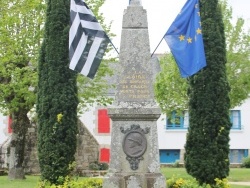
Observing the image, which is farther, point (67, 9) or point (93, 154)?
point (93, 154)

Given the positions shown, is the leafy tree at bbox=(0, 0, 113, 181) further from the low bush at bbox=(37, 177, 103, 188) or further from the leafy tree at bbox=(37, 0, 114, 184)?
the low bush at bbox=(37, 177, 103, 188)

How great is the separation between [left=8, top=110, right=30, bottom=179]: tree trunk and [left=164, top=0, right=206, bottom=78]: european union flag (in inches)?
449

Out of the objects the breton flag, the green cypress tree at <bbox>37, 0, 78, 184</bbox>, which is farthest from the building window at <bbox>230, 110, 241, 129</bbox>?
the breton flag

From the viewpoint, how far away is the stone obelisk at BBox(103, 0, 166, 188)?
12602mm

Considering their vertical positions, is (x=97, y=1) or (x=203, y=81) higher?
(x=97, y=1)

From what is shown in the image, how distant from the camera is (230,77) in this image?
25.2 m

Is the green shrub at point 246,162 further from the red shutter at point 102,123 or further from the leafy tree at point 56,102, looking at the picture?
the leafy tree at point 56,102

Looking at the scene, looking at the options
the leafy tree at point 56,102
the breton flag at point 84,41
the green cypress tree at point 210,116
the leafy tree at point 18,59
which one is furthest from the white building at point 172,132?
the breton flag at point 84,41

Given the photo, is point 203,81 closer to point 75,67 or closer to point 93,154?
point 75,67

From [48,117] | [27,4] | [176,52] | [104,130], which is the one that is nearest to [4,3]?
[27,4]

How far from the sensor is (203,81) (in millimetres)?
15523

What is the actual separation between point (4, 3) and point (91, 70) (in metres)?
8.75

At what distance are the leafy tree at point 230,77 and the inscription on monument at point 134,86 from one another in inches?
473

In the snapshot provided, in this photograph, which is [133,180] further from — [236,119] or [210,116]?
[236,119]
